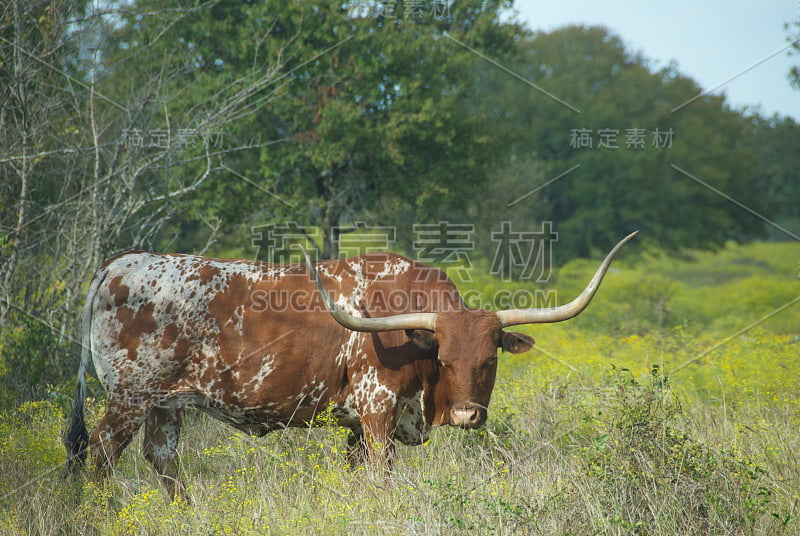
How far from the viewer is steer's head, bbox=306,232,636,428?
4926 millimetres

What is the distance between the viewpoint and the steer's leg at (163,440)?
558 centimetres

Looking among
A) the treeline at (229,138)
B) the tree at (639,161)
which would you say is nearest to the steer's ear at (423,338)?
the treeline at (229,138)

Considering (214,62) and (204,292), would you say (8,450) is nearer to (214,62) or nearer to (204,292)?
(204,292)

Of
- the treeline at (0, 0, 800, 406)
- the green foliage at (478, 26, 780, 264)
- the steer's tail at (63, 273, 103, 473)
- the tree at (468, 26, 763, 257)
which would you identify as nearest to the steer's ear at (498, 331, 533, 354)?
the steer's tail at (63, 273, 103, 473)

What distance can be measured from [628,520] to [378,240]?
1014cm

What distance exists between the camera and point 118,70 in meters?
10.5

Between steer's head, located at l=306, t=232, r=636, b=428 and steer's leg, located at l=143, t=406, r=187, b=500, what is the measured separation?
173 centimetres

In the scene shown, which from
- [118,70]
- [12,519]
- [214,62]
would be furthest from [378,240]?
[12,519]

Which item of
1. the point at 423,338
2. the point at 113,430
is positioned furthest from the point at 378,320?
the point at 113,430

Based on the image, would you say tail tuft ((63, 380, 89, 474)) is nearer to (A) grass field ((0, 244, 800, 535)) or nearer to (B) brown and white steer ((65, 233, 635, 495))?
(B) brown and white steer ((65, 233, 635, 495))

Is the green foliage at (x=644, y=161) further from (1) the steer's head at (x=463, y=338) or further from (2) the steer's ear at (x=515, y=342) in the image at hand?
(1) the steer's head at (x=463, y=338)

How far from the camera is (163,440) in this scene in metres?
5.64

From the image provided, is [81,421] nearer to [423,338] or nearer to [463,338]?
[423,338]

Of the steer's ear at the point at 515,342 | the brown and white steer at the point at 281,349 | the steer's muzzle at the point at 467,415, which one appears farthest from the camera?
the steer's ear at the point at 515,342
